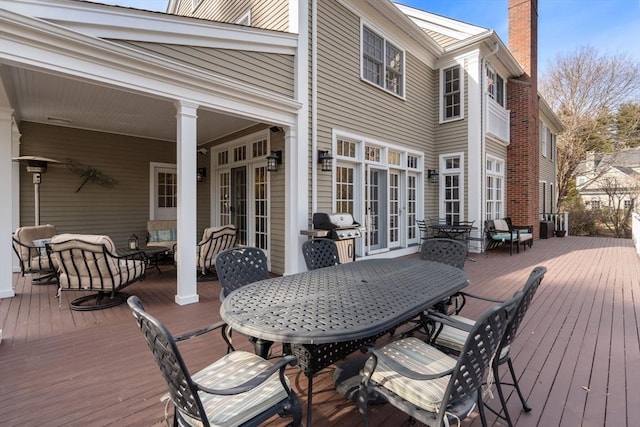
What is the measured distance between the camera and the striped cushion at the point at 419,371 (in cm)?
159

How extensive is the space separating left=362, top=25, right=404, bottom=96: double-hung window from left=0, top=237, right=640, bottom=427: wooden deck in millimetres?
5021

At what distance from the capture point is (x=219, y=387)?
1.66 meters

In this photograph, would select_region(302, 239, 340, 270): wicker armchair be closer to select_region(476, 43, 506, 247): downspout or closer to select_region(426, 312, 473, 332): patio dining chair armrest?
select_region(426, 312, 473, 332): patio dining chair armrest

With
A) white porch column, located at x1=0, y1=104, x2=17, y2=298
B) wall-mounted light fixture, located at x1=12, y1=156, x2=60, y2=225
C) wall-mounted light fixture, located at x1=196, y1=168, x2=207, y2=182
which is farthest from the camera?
wall-mounted light fixture, located at x1=196, y1=168, x2=207, y2=182

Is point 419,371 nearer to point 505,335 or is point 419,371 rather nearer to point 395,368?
point 395,368

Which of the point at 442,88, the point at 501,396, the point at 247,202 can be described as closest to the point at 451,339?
the point at 501,396

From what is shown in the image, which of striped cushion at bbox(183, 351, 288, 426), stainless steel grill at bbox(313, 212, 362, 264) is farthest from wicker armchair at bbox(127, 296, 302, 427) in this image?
stainless steel grill at bbox(313, 212, 362, 264)

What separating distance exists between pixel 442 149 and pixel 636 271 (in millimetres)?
4906

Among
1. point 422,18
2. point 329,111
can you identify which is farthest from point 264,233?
point 422,18

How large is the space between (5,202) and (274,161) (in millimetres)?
3660

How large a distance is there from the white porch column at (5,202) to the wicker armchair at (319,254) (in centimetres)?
385

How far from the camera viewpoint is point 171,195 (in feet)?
26.9

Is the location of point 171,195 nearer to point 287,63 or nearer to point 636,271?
point 287,63

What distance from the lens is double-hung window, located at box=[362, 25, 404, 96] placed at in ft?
23.0
